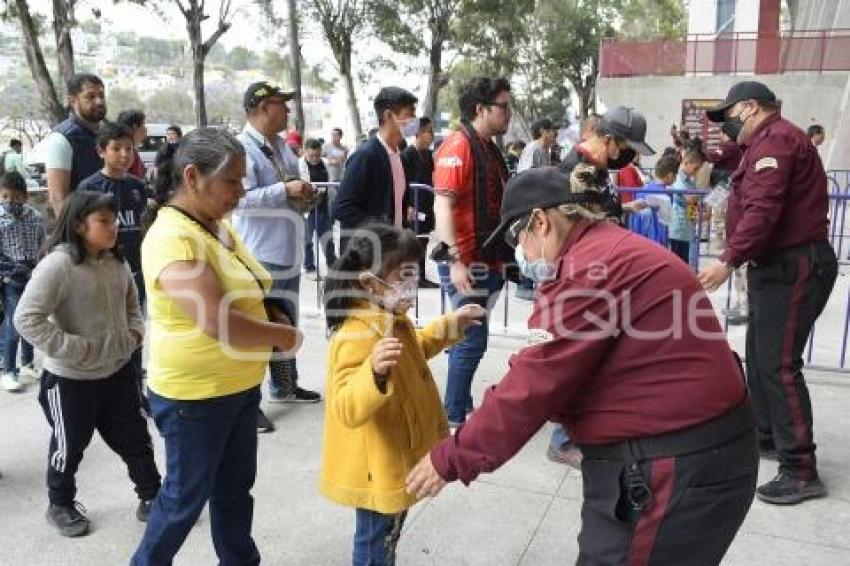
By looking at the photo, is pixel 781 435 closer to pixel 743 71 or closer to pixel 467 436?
pixel 467 436

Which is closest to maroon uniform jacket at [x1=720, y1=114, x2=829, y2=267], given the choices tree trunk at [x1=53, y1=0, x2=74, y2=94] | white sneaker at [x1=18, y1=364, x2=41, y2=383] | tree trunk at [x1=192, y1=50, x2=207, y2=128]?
white sneaker at [x1=18, y1=364, x2=41, y2=383]

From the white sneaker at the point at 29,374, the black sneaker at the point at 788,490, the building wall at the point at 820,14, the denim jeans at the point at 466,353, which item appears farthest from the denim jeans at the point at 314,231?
the building wall at the point at 820,14

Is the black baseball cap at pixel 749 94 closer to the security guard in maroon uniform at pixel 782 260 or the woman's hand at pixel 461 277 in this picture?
the security guard in maroon uniform at pixel 782 260

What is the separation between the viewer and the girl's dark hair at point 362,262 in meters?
2.38

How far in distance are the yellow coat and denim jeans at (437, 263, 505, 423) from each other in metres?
1.58

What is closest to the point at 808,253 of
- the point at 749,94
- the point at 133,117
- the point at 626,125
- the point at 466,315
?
the point at 749,94

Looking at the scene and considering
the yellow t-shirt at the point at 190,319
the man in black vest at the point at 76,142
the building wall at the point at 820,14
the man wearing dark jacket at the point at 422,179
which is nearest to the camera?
the yellow t-shirt at the point at 190,319

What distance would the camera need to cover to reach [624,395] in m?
1.80

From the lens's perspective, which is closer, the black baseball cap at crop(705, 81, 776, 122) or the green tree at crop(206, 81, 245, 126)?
the black baseball cap at crop(705, 81, 776, 122)

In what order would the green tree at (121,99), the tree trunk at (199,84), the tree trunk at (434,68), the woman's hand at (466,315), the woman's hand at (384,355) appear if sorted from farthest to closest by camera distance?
the green tree at (121,99)
the tree trunk at (434,68)
the tree trunk at (199,84)
the woman's hand at (466,315)
the woman's hand at (384,355)

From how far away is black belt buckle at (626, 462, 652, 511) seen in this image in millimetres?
1794

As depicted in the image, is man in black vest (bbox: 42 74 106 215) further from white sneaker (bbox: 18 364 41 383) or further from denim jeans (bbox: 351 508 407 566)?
denim jeans (bbox: 351 508 407 566)

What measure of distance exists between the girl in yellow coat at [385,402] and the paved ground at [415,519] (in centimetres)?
80

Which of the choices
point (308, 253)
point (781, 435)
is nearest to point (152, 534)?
point (781, 435)
